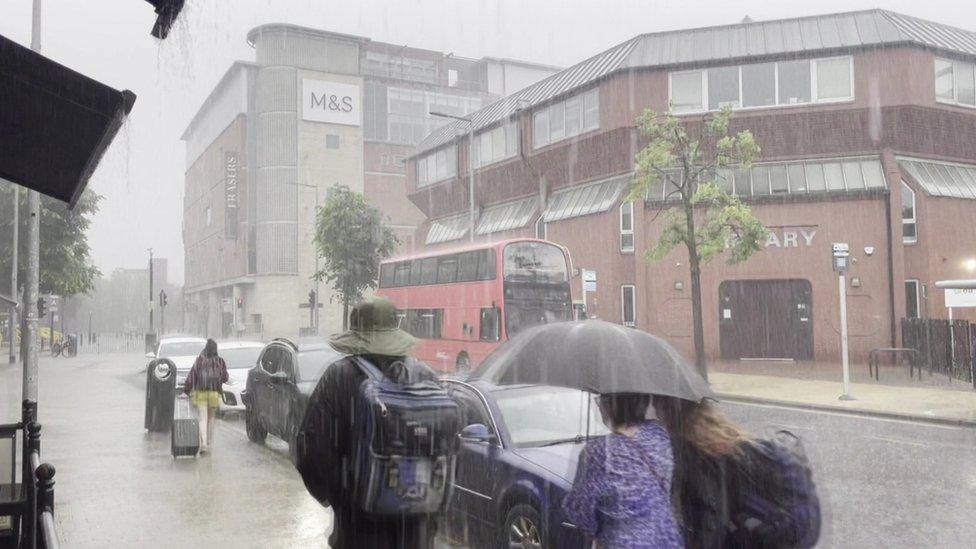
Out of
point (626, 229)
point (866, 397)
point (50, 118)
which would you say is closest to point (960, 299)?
point (866, 397)

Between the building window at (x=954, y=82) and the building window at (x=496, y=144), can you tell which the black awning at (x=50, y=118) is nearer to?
the building window at (x=954, y=82)

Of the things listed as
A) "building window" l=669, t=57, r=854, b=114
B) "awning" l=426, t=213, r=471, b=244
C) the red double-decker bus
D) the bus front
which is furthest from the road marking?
"awning" l=426, t=213, r=471, b=244

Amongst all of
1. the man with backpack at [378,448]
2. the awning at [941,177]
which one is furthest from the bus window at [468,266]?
the man with backpack at [378,448]

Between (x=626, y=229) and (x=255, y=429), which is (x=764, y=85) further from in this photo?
(x=255, y=429)

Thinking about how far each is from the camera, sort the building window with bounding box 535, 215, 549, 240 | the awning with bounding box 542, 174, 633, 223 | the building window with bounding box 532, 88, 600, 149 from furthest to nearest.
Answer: the building window with bounding box 535, 215, 549, 240 < the building window with bounding box 532, 88, 600, 149 < the awning with bounding box 542, 174, 633, 223

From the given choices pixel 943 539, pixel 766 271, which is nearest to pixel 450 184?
pixel 766 271

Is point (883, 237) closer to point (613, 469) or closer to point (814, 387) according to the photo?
point (814, 387)

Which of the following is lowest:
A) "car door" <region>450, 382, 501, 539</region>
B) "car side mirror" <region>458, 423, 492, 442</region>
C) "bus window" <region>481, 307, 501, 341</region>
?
"car door" <region>450, 382, 501, 539</region>

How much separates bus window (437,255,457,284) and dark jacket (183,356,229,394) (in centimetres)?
1201

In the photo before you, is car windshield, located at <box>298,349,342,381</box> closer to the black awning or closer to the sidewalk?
the black awning

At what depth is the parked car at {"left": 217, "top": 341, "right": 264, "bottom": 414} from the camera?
1554 centimetres

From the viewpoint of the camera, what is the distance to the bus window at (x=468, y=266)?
21.6 m

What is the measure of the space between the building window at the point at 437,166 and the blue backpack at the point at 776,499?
129 ft

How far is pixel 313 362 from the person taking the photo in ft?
39.1
